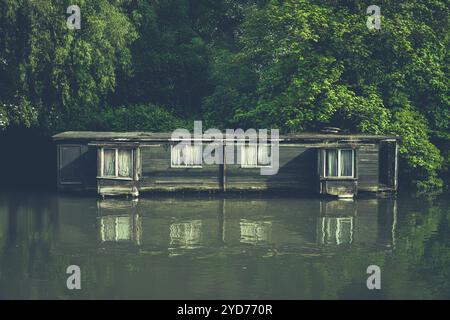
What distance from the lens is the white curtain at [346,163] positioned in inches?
1421

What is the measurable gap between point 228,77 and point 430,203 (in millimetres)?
16052

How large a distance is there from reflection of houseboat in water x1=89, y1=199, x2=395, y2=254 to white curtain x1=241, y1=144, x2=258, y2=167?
2.39 m

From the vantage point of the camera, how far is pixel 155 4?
5269cm

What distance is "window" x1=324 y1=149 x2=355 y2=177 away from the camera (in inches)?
1420

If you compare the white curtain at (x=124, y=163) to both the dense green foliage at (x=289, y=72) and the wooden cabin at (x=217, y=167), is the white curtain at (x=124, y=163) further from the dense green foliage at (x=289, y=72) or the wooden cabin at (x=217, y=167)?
the dense green foliage at (x=289, y=72)

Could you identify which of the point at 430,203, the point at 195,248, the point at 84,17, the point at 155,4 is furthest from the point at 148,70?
the point at 195,248

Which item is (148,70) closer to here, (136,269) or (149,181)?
(149,181)

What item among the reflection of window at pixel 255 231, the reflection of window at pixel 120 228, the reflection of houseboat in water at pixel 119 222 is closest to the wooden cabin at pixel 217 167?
the reflection of houseboat in water at pixel 119 222

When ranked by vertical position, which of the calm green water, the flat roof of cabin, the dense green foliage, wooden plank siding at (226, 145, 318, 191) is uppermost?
the dense green foliage

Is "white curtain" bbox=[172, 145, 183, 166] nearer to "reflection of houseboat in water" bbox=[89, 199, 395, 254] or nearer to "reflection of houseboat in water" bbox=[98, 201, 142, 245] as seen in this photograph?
"reflection of houseboat in water" bbox=[89, 199, 395, 254]

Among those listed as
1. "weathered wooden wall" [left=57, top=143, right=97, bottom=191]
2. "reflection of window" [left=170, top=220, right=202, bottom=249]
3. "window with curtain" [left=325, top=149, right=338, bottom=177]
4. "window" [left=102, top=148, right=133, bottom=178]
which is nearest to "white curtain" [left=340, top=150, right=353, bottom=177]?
"window with curtain" [left=325, top=149, right=338, bottom=177]

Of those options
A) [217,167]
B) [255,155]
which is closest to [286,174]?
[255,155]

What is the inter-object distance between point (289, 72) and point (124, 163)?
1113cm

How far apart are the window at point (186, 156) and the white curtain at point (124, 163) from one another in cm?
231
